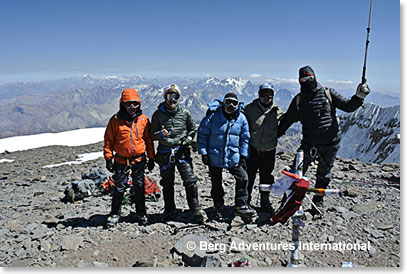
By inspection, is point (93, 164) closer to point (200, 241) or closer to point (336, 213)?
point (200, 241)

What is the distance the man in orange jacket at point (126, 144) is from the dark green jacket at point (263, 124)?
2419mm

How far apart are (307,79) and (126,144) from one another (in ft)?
13.8

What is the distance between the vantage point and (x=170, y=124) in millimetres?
6246

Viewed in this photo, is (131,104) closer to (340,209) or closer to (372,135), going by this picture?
(340,209)

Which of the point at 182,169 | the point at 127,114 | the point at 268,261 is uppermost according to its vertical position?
the point at 127,114

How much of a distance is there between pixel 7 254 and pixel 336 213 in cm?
747

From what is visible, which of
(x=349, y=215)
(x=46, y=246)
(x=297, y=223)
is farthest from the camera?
(x=349, y=215)

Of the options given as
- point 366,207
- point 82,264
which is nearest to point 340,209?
point 366,207

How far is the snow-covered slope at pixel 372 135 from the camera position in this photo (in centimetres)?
11481

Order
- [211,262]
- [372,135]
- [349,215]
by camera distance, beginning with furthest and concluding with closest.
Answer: [372,135], [349,215], [211,262]

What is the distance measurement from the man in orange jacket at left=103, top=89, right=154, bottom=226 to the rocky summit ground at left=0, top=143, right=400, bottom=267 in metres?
0.77

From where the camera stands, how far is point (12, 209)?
838cm

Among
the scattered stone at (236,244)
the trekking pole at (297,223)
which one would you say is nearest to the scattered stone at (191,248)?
the scattered stone at (236,244)

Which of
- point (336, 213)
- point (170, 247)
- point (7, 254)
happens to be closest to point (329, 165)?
point (336, 213)
